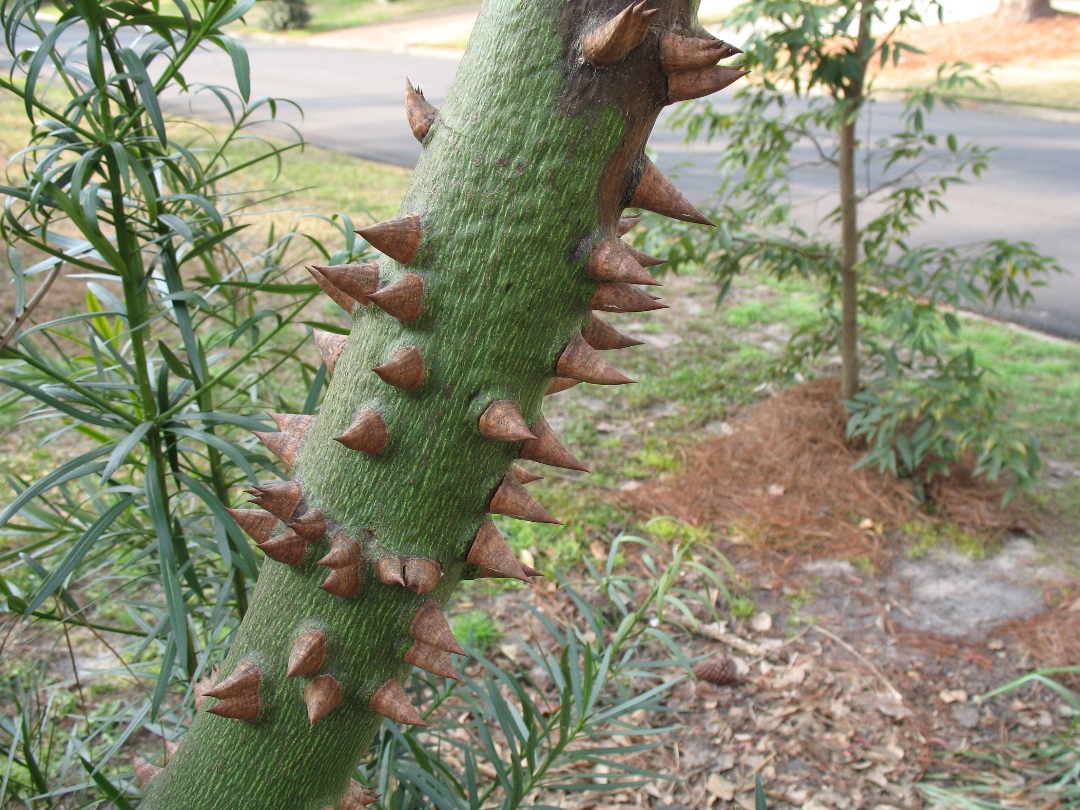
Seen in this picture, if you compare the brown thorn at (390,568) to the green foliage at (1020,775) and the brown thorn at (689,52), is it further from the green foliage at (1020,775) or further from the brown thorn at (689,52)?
the green foliage at (1020,775)

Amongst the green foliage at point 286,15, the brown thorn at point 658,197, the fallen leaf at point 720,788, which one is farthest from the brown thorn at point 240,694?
the green foliage at point 286,15

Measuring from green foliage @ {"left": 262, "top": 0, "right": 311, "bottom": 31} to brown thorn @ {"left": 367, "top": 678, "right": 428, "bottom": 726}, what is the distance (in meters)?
23.9

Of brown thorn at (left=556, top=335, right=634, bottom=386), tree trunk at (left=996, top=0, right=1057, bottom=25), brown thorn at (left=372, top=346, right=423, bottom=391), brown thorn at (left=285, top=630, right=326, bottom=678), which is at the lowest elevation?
brown thorn at (left=285, top=630, right=326, bottom=678)

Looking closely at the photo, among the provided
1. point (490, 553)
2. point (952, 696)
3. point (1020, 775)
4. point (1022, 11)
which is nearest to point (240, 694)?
point (490, 553)

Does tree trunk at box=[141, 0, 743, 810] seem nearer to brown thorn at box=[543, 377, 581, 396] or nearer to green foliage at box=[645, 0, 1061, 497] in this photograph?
brown thorn at box=[543, 377, 581, 396]

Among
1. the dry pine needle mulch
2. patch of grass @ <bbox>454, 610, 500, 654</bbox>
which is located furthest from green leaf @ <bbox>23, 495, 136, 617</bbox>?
the dry pine needle mulch

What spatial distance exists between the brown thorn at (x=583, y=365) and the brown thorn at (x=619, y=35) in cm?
24

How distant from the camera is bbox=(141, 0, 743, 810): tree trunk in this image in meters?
0.70

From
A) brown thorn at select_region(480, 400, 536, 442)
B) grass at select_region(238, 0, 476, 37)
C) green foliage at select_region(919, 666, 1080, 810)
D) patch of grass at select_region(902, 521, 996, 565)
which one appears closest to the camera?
brown thorn at select_region(480, 400, 536, 442)

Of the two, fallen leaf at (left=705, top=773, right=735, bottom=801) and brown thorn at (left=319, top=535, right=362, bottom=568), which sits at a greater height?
brown thorn at (left=319, top=535, right=362, bottom=568)

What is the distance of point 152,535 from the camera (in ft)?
5.01

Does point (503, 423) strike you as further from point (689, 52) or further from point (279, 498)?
point (689, 52)

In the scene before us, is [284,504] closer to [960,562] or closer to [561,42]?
[561,42]

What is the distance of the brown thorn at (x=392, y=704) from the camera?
864 mm
